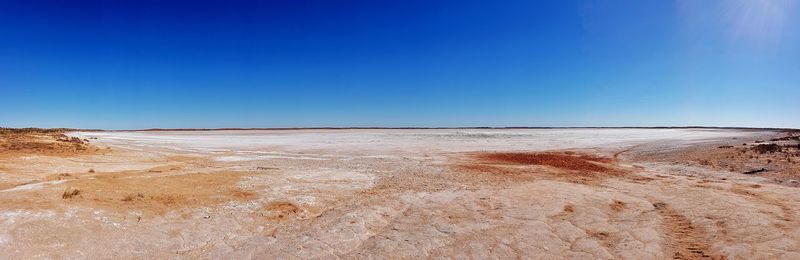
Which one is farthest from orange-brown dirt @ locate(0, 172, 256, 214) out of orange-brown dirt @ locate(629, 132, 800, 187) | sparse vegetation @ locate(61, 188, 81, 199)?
orange-brown dirt @ locate(629, 132, 800, 187)

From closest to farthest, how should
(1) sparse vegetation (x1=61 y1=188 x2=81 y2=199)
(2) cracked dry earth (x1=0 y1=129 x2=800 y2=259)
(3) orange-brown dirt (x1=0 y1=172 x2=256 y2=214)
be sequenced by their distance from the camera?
1. (2) cracked dry earth (x1=0 y1=129 x2=800 y2=259)
2. (3) orange-brown dirt (x1=0 y1=172 x2=256 y2=214)
3. (1) sparse vegetation (x1=61 y1=188 x2=81 y2=199)

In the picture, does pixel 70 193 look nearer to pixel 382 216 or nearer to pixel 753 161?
pixel 382 216

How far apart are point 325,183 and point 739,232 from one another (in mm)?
9851

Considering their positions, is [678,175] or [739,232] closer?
[739,232]

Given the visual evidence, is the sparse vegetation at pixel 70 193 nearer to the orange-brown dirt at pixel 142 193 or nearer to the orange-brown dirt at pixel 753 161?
the orange-brown dirt at pixel 142 193

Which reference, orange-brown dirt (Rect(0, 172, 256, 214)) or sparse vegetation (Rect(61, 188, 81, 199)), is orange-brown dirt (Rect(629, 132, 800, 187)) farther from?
sparse vegetation (Rect(61, 188, 81, 199))

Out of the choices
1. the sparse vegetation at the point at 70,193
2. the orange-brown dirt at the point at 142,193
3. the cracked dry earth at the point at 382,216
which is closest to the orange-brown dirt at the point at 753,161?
the cracked dry earth at the point at 382,216

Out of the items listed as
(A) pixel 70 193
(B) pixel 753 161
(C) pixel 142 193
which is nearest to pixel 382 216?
(C) pixel 142 193

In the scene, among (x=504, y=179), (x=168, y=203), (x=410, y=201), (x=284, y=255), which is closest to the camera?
(x=284, y=255)

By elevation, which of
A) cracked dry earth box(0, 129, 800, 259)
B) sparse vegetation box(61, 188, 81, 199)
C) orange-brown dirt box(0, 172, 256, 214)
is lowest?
cracked dry earth box(0, 129, 800, 259)

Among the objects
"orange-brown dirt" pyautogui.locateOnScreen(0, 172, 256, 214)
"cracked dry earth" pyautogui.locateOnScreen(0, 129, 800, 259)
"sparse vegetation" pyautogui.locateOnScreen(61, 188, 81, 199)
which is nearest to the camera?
"cracked dry earth" pyautogui.locateOnScreen(0, 129, 800, 259)

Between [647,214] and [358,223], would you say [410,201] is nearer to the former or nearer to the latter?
[358,223]

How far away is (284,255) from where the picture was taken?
6.47 meters

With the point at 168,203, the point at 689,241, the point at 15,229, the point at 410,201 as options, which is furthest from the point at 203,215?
the point at 689,241
